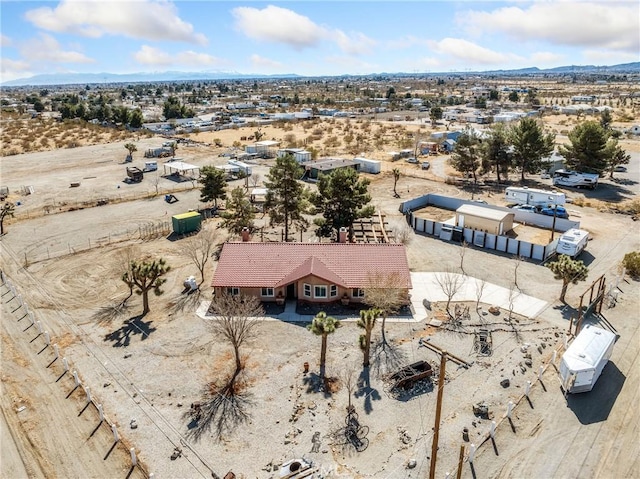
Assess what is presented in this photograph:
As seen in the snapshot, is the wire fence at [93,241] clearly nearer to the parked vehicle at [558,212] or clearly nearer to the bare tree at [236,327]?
the bare tree at [236,327]

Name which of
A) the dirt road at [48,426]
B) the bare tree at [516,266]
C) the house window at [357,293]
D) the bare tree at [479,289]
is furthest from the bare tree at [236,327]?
the bare tree at [516,266]

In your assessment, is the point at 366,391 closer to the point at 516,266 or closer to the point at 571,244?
the point at 516,266

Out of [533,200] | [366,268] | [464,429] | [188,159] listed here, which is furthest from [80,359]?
[188,159]

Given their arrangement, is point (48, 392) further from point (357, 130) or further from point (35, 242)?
point (357, 130)

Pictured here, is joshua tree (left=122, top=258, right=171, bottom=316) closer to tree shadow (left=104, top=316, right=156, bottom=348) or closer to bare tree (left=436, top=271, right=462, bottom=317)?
tree shadow (left=104, top=316, right=156, bottom=348)

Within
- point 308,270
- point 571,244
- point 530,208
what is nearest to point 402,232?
point 571,244
